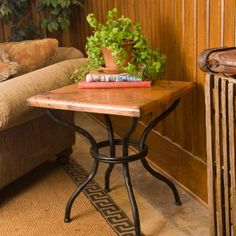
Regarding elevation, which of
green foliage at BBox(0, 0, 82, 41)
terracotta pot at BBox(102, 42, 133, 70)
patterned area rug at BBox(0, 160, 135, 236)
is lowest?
patterned area rug at BBox(0, 160, 135, 236)

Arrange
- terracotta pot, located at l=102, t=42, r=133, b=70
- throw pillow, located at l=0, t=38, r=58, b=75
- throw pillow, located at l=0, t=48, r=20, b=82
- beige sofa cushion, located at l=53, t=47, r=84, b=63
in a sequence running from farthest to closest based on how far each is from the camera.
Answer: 1. beige sofa cushion, located at l=53, t=47, r=84, b=63
2. throw pillow, located at l=0, t=38, r=58, b=75
3. throw pillow, located at l=0, t=48, r=20, b=82
4. terracotta pot, located at l=102, t=42, r=133, b=70

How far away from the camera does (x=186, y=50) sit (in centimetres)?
205

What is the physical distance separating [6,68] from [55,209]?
29.8 inches

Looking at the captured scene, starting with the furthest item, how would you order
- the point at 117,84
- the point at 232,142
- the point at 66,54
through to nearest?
the point at 66,54, the point at 117,84, the point at 232,142

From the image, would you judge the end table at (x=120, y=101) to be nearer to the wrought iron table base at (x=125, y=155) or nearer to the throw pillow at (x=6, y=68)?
the wrought iron table base at (x=125, y=155)

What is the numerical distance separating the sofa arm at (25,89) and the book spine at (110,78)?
0.27 m

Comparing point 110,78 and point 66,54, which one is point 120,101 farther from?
point 66,54

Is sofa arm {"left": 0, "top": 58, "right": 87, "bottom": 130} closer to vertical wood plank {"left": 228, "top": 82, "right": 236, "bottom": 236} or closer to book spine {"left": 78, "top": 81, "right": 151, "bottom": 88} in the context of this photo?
book spine {"left": 78, "top": 81, "right": 151, "bottom": 88}

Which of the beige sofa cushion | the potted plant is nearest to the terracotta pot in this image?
the potted plant

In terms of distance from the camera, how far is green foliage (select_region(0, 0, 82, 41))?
10.6 ft

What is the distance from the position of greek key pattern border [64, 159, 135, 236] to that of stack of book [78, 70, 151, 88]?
60 centimetres

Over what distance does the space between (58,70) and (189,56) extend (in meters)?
0.65

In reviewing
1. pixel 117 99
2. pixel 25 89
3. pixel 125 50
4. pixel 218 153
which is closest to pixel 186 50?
pixel 125 50

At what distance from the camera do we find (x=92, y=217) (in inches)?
79.4
